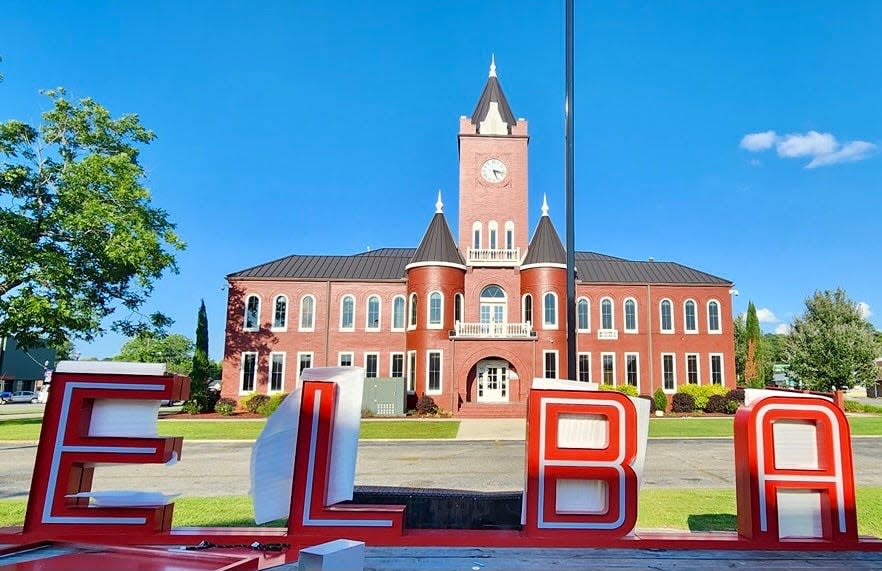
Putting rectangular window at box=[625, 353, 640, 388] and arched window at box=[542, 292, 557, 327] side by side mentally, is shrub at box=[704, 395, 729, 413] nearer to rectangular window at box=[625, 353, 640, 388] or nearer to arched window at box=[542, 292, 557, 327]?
rectangular window at box=[625, 353, 640, 388]

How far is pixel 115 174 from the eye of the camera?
26.4 metres

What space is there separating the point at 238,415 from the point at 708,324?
29.7 meters

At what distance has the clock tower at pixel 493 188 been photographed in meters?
33.5

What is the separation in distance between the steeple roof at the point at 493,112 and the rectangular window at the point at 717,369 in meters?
19.8

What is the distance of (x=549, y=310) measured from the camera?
31438 mm

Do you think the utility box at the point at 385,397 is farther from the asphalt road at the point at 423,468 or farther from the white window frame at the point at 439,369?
the asphalt road at the point at 423,468

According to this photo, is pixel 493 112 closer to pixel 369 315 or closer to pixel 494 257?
pixel 494 257

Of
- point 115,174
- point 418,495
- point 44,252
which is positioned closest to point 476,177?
point 115,174

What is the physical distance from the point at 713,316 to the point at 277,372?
92.8 feet

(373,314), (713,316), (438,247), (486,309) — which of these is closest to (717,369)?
(713,316)

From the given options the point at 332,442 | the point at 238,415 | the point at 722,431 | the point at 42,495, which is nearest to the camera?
the point at 42,495

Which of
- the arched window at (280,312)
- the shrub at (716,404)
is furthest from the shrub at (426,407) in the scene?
the shrub at (716,404)

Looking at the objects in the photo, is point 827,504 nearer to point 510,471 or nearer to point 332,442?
point 332,442

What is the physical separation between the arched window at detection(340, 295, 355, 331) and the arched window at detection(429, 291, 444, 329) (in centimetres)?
582
